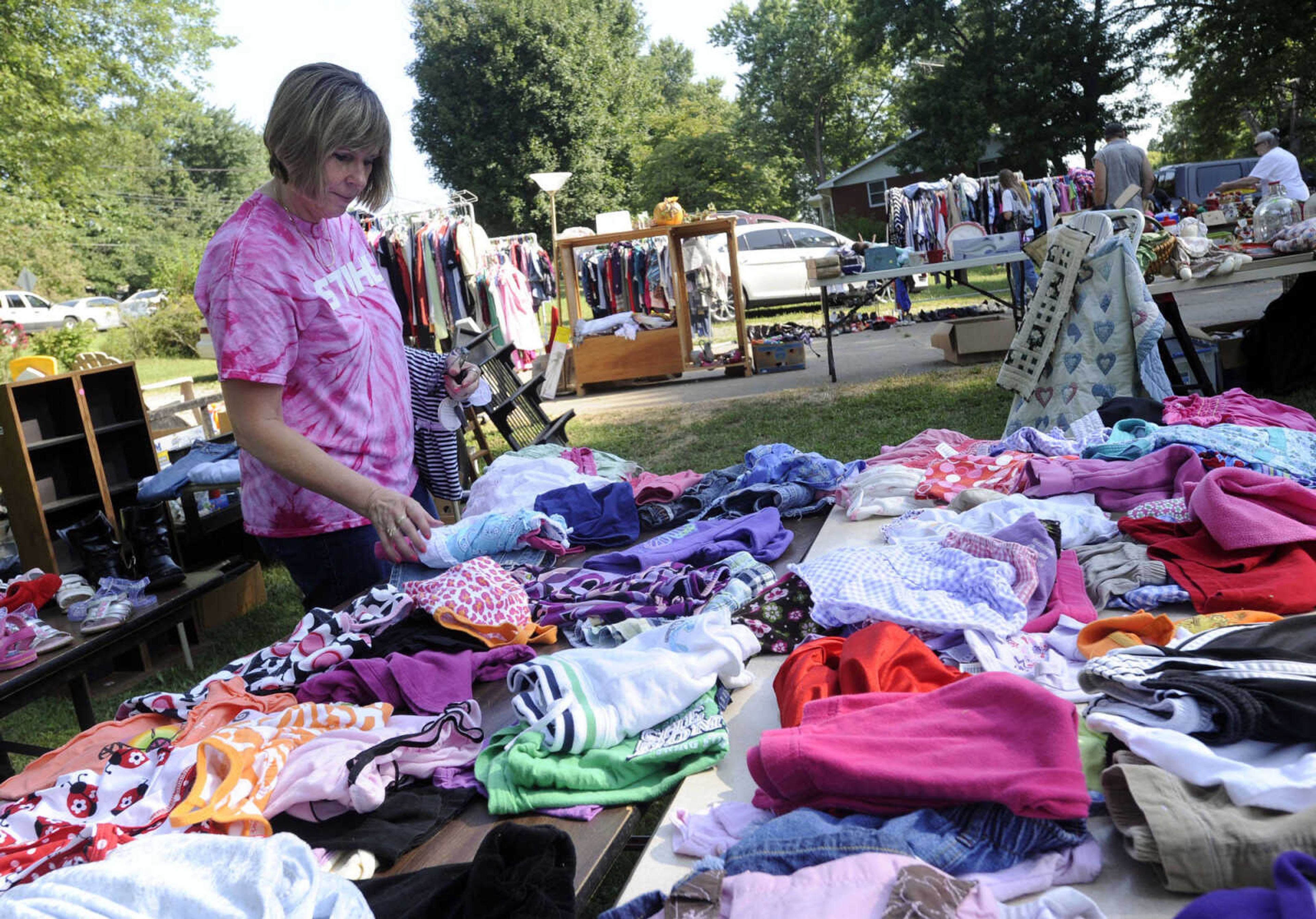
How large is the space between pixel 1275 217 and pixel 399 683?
602 cm

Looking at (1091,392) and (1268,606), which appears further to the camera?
(1091,392)

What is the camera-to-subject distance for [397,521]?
1.96 metres

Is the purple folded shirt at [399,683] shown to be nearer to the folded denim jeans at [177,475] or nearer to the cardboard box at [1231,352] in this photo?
the folded denim jeans at [177,475]

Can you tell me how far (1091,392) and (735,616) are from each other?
363 centimetres

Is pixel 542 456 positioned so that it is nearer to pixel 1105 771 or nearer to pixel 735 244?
pixel 1105 771

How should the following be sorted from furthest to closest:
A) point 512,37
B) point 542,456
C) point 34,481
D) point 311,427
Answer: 1. point 512,37
2. point 34,481
3. point 542,456
4. point 311,427

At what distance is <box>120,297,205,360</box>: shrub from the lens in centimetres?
2202

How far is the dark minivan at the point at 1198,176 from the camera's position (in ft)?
63.2

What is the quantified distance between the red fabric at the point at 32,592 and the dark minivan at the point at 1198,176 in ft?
67.2

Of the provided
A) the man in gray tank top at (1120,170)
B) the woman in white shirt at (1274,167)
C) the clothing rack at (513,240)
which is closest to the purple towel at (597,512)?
the man in gray tank top at (1120,170)

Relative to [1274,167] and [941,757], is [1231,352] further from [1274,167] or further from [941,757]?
[941,757]

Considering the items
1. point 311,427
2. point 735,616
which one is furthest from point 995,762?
point 311,427

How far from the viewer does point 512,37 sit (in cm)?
3139

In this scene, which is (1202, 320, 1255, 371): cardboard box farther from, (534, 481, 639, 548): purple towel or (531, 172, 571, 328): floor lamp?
(531, 172, 571, 328): floor lamp
